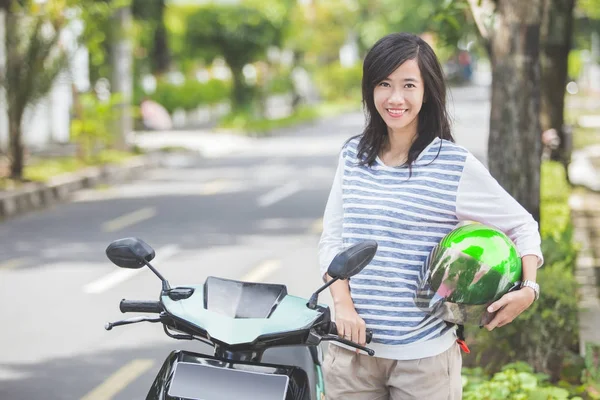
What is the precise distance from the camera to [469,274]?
3.03 m

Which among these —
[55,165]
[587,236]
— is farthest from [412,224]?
[55,165]

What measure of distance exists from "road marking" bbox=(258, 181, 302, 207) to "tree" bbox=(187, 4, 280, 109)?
18588mm

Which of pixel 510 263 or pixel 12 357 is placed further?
pixel 12 357

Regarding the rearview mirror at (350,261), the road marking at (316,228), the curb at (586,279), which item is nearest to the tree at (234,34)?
the road marking at (316,228)

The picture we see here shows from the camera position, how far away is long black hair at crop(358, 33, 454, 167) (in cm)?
312

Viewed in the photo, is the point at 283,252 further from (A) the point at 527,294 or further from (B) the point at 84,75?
(B) the point at 84,75

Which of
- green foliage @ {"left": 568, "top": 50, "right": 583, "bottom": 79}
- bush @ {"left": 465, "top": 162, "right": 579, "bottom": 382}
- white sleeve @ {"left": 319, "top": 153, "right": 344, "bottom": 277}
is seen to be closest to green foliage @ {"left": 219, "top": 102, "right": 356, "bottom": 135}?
green foliage @ {"left": 568, "top": 50, "right": 583, "bottom": 79}

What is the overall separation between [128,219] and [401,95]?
11438 millimetres

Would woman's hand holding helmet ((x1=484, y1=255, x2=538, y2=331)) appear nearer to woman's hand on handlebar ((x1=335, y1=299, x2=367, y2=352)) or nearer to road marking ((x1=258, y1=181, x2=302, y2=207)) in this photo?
woman's hand on handlebar ((x1=335, y1=299, x2=367, y2=352))

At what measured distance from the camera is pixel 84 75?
2723cm

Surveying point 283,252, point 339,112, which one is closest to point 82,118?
point 283,252

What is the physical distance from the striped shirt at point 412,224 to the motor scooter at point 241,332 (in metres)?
0.19

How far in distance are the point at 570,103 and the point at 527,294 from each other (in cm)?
4631

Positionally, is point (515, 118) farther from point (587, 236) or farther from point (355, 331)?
point (587, 236)
